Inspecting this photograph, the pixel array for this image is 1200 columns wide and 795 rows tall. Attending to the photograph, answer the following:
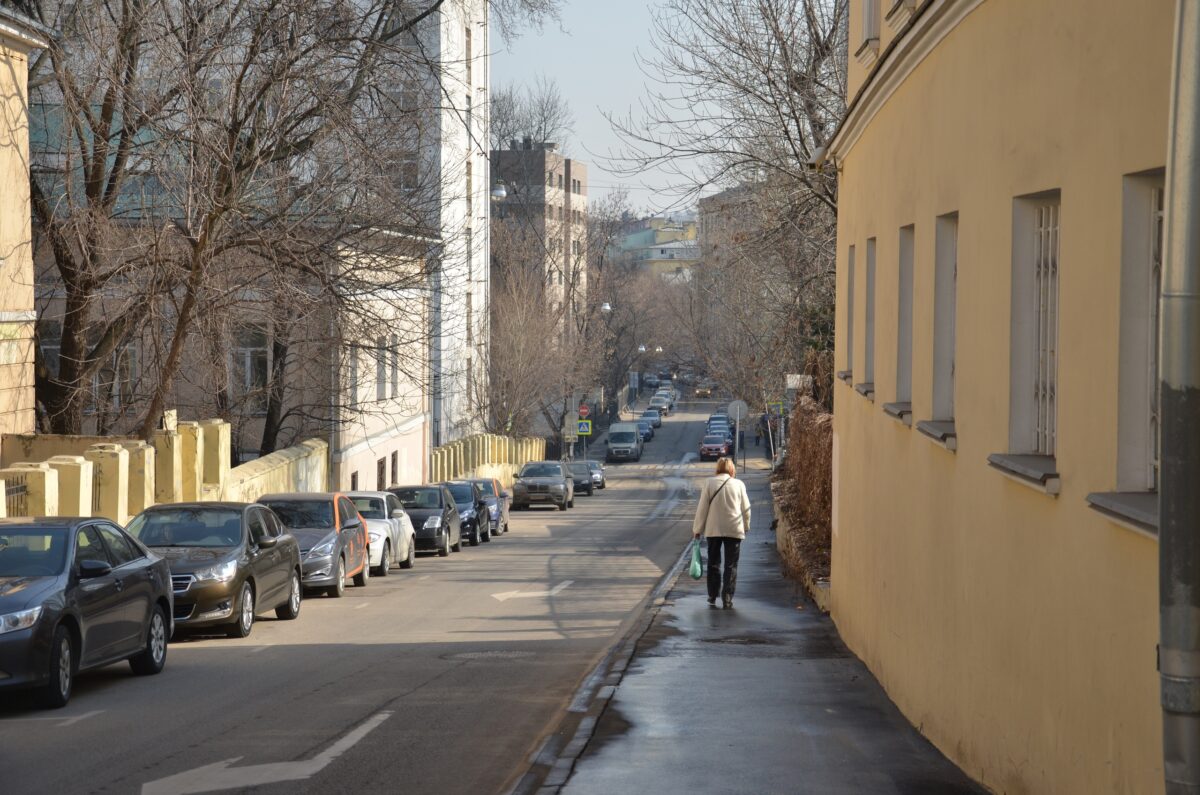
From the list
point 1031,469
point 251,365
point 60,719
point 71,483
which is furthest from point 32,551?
point 251,365

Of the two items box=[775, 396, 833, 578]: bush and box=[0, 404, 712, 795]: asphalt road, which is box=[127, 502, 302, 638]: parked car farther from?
box=[775, 396, 833, 578]: bush

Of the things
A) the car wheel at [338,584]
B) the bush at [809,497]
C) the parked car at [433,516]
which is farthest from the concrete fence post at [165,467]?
the bush at [809,497]

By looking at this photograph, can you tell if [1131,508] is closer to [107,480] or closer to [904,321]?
[904,321]

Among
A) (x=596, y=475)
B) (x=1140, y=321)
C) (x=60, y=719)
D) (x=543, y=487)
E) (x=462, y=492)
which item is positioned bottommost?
(x=596, y=475)

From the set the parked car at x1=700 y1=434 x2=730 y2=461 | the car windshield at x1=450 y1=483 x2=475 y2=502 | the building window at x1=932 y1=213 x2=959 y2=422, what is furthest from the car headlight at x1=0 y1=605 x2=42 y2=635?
the parked car at x1=700 y1=434 x2=730 y2=461

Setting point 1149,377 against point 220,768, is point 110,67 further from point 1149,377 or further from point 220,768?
point 1149,377

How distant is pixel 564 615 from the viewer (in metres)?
19.0

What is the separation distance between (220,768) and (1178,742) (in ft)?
21.0

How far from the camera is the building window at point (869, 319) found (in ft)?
46.4

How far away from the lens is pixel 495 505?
38281 mm

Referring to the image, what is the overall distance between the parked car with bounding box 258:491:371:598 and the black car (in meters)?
7.51

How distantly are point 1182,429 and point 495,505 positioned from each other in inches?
1375

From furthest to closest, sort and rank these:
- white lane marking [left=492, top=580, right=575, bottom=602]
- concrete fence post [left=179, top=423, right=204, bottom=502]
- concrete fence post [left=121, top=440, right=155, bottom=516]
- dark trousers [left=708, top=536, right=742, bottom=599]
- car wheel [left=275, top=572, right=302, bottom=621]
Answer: concrete fence post [left=179, top=423, right=204, bottom=502]
concrete fence post [left=121, top=440, right=155, bottom=516]
white lane marking [left=492, top=580, right=575, bottom=602]
car wheel [left=275, top=572, right=302, bottom=621]
dark trousers [left=708, top=536, right=742, bottom=599]

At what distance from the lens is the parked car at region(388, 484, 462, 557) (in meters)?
30.6
